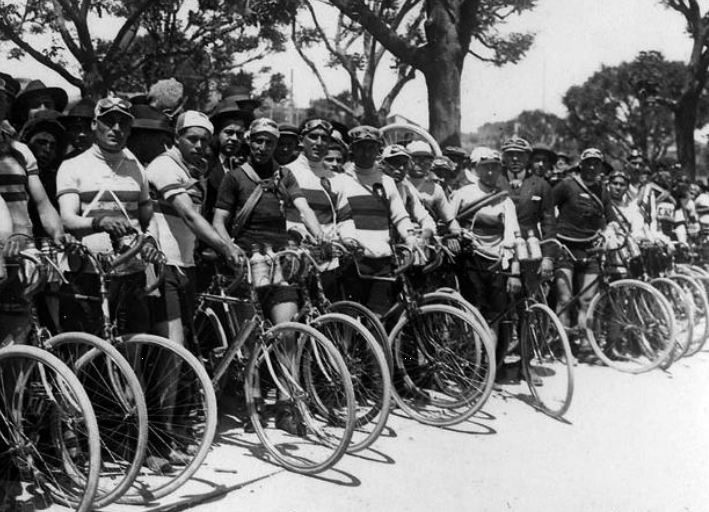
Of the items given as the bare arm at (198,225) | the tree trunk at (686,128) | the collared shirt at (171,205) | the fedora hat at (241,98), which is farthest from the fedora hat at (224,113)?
the tree trunk at (686,128)

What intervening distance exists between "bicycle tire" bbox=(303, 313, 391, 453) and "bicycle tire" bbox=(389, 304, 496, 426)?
615 mm

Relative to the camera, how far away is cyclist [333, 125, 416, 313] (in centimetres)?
559

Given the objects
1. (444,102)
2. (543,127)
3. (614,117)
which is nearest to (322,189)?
(444,102)

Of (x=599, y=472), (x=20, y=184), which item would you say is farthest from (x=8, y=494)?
(x=599, y=472)

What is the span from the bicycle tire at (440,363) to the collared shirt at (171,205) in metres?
1.69

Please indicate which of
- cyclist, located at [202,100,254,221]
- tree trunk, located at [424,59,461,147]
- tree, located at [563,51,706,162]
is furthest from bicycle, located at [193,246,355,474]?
tree, located at [563,51,706,162]

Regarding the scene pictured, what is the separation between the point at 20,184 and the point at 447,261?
3.67m

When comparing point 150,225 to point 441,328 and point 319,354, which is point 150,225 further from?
point 441,328

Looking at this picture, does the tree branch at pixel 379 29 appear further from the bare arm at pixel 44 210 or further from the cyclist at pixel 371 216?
the bare arm at pixel 44 210

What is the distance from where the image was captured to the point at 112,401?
373cm

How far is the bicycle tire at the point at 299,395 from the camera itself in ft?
14.2

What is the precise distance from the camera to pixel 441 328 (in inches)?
213

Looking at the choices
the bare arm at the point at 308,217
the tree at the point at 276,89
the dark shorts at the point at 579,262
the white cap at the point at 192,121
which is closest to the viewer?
the white cap at the point at 192,121

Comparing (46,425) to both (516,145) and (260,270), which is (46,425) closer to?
(260,270)
